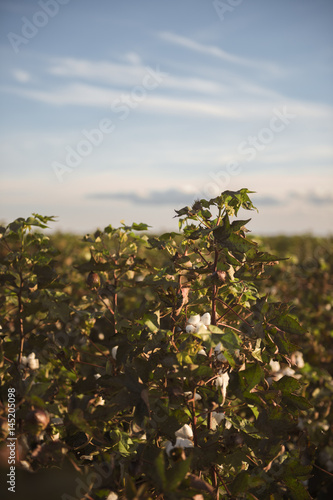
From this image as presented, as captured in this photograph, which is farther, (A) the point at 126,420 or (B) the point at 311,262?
(B) the point at 311,262

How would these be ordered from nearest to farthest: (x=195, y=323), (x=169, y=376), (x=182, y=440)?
1. (x=169, y=376)
2. (x=182, y=440)
3. (x=195, y=323)

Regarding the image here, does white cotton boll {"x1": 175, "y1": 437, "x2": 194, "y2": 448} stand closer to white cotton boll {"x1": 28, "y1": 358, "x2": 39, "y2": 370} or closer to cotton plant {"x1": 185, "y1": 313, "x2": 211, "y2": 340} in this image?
cotton plant {"x1": 185, "y1": 313, "x2": 211, "y2": 340}

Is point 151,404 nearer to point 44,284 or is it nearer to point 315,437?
point 44,284

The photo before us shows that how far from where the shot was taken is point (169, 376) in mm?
1497

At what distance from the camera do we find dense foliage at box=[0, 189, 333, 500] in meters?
1.52

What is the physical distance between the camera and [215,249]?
70.4 inches

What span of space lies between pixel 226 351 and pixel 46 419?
1.95 feet

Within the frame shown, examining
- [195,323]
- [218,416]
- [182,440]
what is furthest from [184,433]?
[195,323]

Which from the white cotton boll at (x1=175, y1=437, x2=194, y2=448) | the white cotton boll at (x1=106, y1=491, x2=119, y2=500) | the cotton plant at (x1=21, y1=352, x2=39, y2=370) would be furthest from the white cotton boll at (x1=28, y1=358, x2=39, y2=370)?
the white cotton boll at (x1=175, y1=437, x2=194, y2=448)

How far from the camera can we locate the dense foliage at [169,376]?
152 cm

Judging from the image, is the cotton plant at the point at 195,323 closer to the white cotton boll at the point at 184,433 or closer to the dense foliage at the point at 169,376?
the dense foliage at the point at 169,376

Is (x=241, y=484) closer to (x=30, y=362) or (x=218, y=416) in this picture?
(x=218, y=416)

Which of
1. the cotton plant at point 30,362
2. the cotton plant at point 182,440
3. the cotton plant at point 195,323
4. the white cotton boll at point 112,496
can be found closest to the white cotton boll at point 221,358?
the cotton plant at point 195,323

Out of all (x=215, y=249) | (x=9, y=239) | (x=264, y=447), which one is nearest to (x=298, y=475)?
(x=264, y=447)
